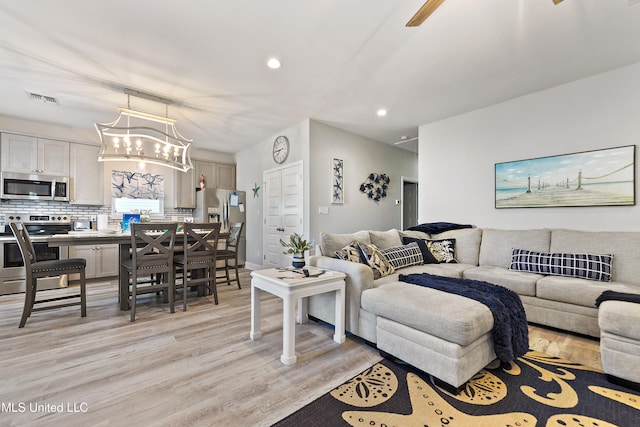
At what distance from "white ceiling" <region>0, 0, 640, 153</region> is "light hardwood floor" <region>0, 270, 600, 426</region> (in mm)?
2618

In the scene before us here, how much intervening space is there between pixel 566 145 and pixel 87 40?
510 cm

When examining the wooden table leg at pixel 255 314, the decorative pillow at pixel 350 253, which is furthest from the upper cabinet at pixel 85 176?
the decorative pillow at pixel 350 253

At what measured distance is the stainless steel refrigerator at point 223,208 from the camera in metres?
5.66

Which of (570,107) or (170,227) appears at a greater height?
(570,107)

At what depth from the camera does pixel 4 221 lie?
4.20 m

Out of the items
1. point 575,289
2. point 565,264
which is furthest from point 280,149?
point 575,289

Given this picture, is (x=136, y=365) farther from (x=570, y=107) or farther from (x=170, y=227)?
(x=570, y=107)

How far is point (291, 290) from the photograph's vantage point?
204cm

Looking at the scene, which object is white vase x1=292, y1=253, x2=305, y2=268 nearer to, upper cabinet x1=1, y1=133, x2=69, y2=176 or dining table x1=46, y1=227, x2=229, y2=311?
dining table x1=46, y1=227, x2=229, y2=311

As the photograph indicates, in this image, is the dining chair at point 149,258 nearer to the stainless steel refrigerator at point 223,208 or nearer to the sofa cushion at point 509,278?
the stainless steel refrigerator at point 223,208

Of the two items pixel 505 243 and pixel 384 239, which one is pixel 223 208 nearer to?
pixel 384 239

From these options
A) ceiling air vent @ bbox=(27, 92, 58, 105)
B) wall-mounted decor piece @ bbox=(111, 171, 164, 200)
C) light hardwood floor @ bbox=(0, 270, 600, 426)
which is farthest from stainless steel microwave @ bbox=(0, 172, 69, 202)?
light hardwood floor @ bbox=(0, 270, 600, 426)

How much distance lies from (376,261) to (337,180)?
2.28m

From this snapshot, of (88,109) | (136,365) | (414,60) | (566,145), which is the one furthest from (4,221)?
(566,145)
